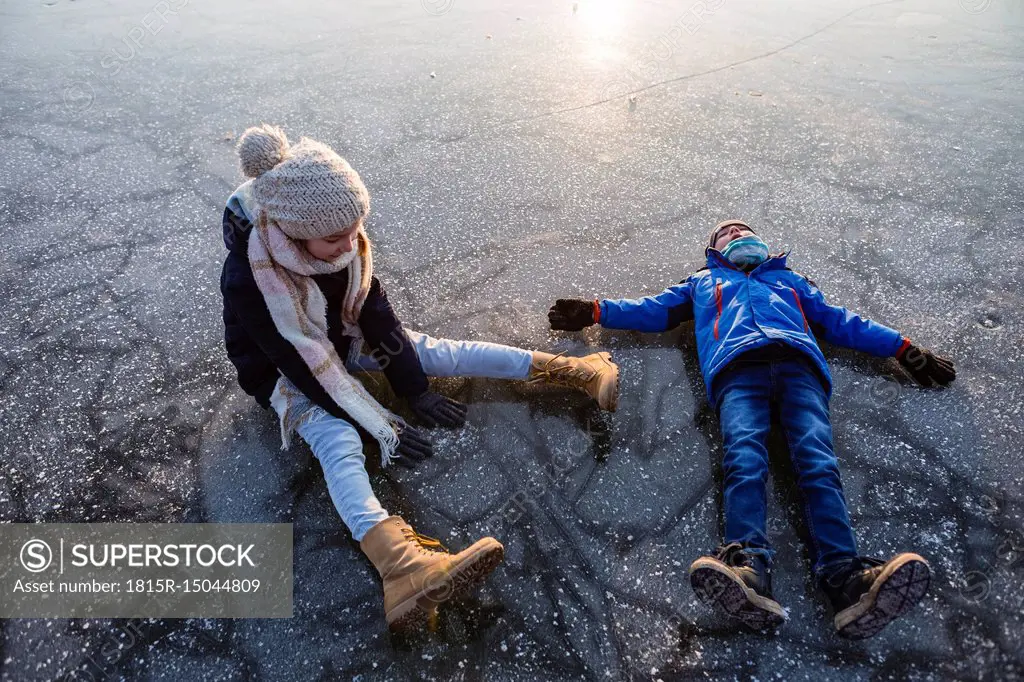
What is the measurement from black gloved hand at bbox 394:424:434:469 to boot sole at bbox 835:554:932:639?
1.16 m

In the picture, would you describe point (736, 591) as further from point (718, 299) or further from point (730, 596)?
point (718, 299)

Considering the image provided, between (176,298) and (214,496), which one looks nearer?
(214,496)

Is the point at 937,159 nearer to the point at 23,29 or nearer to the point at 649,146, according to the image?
the point at 649,146

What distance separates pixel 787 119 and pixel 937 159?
0.86 m

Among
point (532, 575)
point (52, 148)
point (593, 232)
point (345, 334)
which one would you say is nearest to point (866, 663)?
point (532, 575)

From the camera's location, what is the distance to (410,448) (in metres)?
1.93

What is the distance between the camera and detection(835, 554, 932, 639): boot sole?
4.63ft

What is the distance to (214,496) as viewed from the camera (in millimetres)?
1887

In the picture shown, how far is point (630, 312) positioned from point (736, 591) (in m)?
1.08

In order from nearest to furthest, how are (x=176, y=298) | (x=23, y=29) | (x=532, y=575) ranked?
(x=532, y=575) < (x=176, y=298) < (x=23, y=29)

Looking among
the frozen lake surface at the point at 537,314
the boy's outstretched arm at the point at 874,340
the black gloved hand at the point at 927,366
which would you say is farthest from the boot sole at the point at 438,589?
the black gloved hand at the point at 927,366

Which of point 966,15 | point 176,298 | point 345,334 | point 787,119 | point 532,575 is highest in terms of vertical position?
point 966,15

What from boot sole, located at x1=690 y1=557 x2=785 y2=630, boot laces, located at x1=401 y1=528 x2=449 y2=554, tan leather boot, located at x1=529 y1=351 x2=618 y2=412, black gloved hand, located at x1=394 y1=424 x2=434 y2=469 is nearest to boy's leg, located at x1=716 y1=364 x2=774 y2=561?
boot sole, located at x1=690 y1=557 x2=785 y2=630

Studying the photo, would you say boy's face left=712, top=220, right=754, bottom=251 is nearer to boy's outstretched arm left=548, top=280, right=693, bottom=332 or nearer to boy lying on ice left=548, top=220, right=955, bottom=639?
boy lying on ice left=548, top=220, right=955, bottom=639
